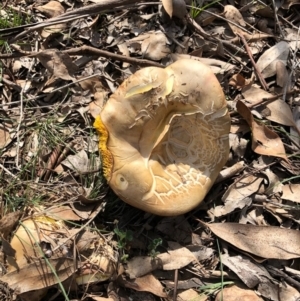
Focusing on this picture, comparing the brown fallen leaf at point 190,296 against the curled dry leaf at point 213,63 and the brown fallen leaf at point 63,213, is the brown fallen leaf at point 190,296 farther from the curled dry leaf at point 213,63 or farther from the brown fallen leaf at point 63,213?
the curled dry leaf at point 213,63

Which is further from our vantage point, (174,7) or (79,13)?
(174,7)

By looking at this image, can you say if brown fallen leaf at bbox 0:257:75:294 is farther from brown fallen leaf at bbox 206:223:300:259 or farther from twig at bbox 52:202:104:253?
brown fallen leaf at bbox 206:223:300:259

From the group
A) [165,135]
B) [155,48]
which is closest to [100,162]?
[165,135]

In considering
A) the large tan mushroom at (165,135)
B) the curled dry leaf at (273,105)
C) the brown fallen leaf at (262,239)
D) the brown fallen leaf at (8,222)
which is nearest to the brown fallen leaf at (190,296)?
the brown fallen leaf at (262,239)

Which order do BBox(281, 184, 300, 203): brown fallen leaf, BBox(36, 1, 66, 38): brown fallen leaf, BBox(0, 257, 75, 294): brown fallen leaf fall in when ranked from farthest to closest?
BBox(36, 1, 66, 38): brown fallen leaf < BBox(281, 184, 300, 203): brown fallen leaf < BBox(0, 257, 75, 294): brown fallen leaf

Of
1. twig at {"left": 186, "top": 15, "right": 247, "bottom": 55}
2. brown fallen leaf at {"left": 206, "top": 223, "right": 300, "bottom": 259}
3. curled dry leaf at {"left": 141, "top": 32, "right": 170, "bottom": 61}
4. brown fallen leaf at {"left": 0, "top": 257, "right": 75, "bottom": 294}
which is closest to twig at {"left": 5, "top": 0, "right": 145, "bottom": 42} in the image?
curled dry leaf at {"left": 141, "top": 32, "right": 170, "bottom": 61}

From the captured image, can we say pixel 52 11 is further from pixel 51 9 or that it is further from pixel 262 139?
pixel 262 139
